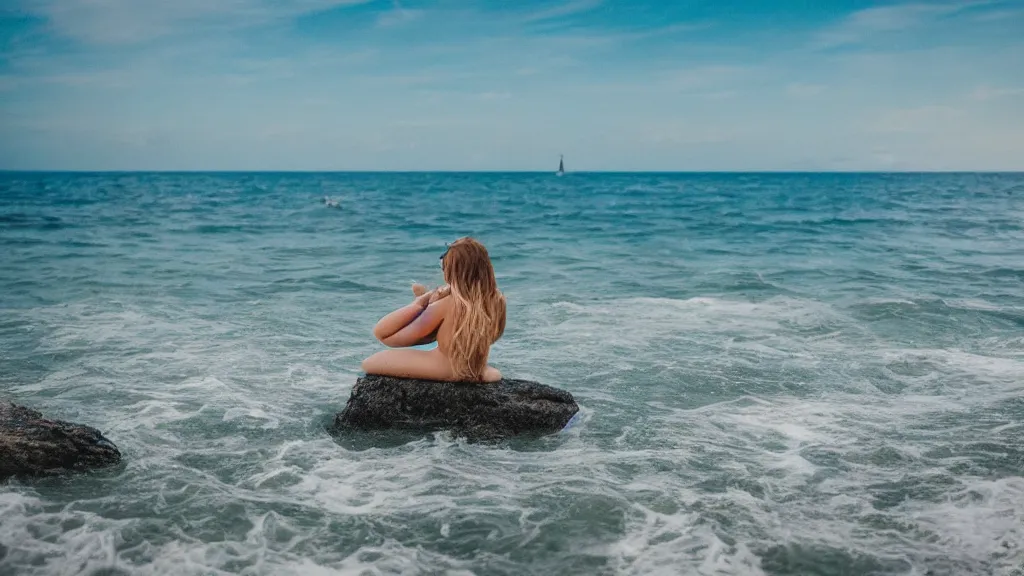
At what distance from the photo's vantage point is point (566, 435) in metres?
6.41

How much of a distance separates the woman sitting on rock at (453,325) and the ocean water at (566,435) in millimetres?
582

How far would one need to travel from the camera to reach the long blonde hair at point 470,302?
6117mm

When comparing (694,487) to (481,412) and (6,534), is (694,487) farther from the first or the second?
(6,534)

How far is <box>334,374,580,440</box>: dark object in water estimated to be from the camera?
6316 mm

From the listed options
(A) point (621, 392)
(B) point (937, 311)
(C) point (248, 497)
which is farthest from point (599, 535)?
(B) point (937, 311)

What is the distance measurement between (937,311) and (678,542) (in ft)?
31.7

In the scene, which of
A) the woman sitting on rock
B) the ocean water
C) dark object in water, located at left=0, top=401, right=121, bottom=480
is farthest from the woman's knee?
dark object in water, located at left=0, top=401, right=121, bottom=480

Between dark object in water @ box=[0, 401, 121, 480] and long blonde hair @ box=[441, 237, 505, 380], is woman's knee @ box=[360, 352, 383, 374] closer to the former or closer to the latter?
long blonde hair @ box=[441, 237, 505, 380]

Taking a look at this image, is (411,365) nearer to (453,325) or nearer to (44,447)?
(453,325)

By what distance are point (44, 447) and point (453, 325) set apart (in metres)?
3.05

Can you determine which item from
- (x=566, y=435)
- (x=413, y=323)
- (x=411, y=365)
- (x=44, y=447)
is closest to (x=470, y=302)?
(x=413, y=323)

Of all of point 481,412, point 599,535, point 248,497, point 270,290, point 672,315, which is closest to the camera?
point 599,535

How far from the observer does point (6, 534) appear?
454cm

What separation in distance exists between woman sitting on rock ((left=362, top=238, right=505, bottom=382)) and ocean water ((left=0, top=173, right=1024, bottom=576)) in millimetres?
582
